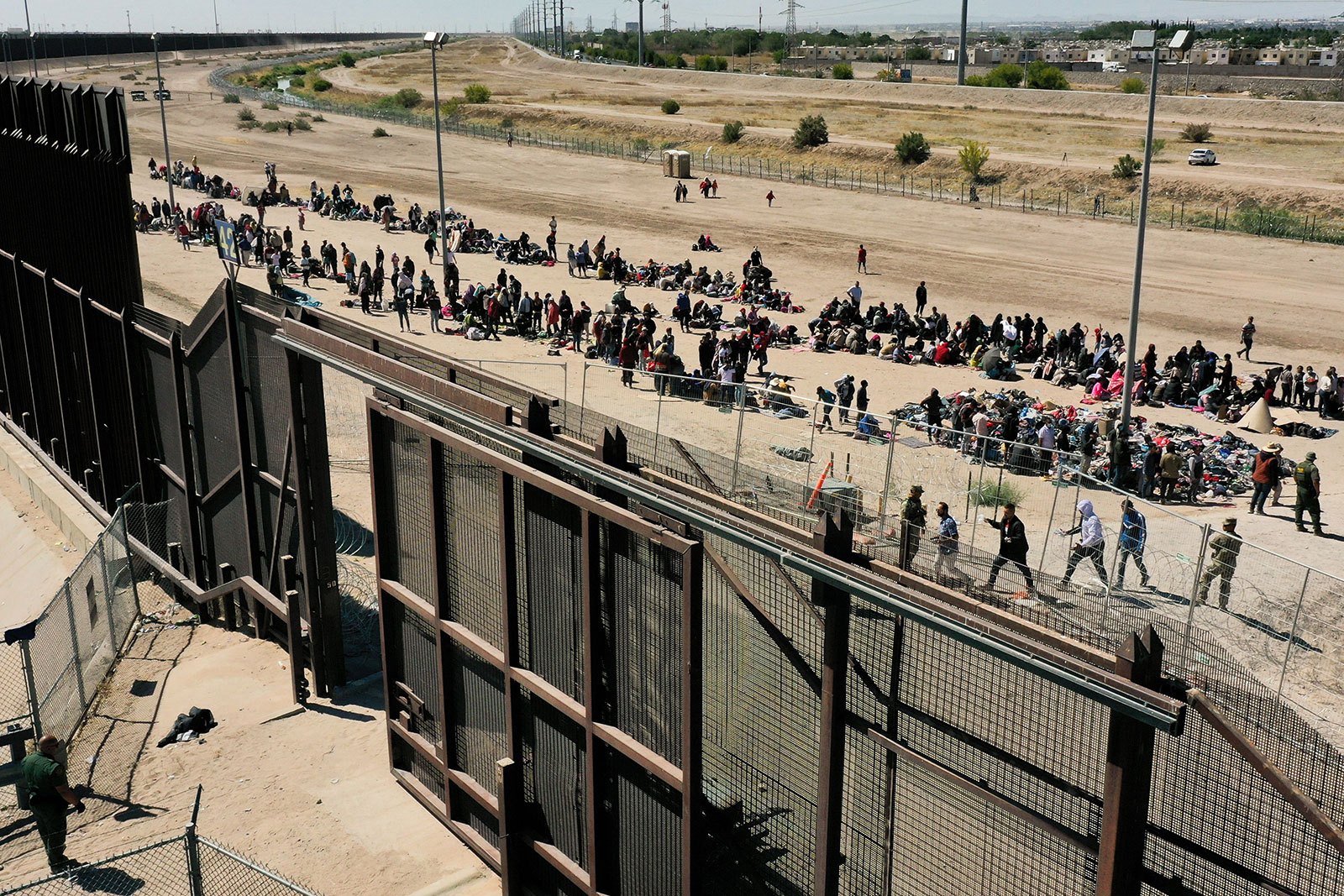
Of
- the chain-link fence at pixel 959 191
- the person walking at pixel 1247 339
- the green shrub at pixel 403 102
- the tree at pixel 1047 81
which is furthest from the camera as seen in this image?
the green shrub at pixel 403 102

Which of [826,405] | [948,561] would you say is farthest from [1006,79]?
[948,561]

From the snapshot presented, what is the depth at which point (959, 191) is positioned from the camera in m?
64.7

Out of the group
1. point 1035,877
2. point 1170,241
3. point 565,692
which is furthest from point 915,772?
point 1170,241

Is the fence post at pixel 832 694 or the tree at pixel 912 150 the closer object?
the fence post at pixel 832 694

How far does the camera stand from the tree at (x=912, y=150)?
233ft

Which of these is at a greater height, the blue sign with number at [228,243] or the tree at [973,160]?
the blue sign with number at [228,243]

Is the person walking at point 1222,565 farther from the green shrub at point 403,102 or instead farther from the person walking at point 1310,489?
the green shrub at point 403,102

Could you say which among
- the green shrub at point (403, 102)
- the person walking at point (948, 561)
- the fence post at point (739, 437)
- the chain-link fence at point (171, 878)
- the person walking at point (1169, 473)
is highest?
the green shrub at point (403, 102)

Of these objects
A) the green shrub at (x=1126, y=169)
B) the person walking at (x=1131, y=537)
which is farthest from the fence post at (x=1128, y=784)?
the green shrub at (x=1126, y=169)

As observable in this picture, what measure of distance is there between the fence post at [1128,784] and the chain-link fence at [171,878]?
6308 mm

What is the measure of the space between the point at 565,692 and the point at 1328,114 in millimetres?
89859

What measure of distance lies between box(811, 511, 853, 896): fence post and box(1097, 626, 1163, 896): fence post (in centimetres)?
167

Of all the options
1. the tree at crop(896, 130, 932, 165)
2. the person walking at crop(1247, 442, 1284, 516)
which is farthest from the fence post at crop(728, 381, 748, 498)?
the tree at crop(896, 130, 932, 165)

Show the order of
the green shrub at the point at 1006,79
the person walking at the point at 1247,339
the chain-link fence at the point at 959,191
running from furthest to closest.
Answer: the green shrub at the point at 1006,79, the chain-link fence at the point at 959,191, the person walking at the point at 1247,339
